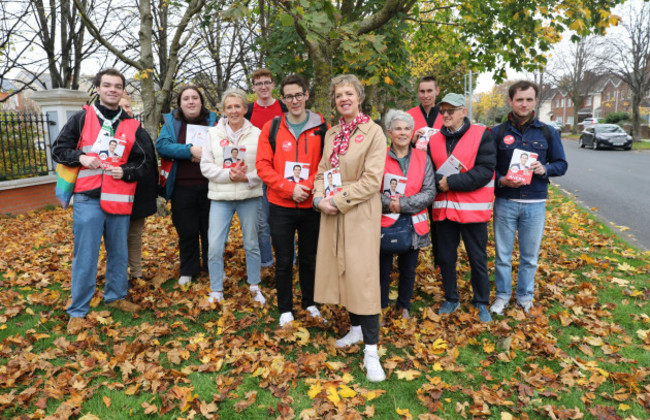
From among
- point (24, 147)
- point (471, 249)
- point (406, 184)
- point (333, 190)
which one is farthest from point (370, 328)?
point (24, 147)

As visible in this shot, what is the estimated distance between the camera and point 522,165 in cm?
401

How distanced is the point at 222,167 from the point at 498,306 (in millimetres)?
3046

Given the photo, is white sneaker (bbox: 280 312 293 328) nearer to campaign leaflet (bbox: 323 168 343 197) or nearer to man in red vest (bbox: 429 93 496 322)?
campaign leaflet (bbox: 323 168 343 197)

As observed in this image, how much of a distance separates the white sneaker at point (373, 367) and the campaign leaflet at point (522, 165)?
6.73 feet

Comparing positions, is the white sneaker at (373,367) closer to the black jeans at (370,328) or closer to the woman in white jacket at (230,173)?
the black jeans at (370,328)

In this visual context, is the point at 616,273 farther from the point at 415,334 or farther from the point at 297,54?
the point at 297,54

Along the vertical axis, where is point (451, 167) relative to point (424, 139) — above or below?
below

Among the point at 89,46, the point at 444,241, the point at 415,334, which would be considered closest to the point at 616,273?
the point at 444,241

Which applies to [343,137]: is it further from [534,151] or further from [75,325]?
[75,325]

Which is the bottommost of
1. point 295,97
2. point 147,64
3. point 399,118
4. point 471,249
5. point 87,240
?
point 471,249

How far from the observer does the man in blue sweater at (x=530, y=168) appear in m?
4.07

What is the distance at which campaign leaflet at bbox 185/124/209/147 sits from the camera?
465 centimetres

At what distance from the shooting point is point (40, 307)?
4609mm

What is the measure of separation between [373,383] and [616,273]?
3927 millimetres
